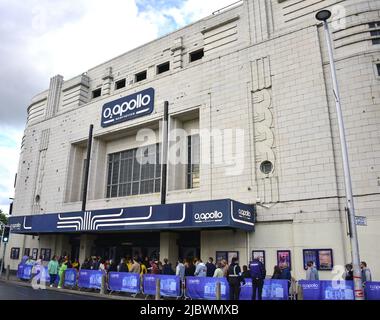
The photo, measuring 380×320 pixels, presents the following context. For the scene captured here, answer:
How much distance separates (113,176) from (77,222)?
535cm

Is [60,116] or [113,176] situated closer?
[113,176]

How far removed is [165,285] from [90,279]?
4.88 meters

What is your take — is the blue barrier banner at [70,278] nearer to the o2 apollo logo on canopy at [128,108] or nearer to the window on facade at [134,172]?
the window on facade at [134,172]

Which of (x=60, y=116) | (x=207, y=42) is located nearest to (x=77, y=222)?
(x=60, y=116)

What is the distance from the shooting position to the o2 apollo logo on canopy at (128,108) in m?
24.2

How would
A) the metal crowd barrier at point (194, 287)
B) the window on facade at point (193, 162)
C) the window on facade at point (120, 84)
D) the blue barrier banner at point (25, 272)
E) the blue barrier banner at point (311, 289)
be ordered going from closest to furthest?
the metal crowd barrier at point (194, 287), the blue barrier banner at point (311, 289), the window on facade at point (193, 162), the blue barrier banner at point (25, 272), the window on facade at point (120, 84)

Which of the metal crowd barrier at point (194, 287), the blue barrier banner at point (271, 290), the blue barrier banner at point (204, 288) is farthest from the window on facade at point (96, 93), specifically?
the blue barrier banner at point (271, 290)

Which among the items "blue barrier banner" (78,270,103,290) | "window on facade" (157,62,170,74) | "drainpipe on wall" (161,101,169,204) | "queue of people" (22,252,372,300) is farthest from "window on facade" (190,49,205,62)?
"blue barrier banner" (78,270,103,290)

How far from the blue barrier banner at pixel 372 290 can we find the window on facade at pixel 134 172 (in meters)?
13.9

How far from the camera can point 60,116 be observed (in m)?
30.3

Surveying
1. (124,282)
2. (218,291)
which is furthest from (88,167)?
(218,291)

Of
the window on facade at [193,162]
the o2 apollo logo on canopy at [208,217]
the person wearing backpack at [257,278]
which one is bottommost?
the person wearing backpack at [257,278]

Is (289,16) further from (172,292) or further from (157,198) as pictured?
(172,292)

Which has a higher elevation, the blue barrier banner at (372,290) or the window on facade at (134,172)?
the window on facade at (134,172)
